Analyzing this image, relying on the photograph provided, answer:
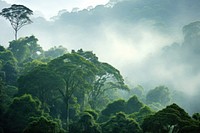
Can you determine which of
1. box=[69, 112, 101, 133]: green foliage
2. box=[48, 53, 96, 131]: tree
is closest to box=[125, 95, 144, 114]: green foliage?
box=[48, 53, 96, 131]: tree

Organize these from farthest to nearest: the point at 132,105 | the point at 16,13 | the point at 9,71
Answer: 1. the point at 16,13
2. the point at 9,71
3. the point at 132,105

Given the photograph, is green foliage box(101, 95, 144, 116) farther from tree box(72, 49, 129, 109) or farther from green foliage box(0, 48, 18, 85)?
green foliage box(0, 48, 18, 85)

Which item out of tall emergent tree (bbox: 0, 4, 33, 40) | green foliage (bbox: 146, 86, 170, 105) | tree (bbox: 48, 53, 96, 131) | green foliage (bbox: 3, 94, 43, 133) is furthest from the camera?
green foliage (bbox: 146, 86, 170, 105)

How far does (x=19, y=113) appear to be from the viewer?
4644cm

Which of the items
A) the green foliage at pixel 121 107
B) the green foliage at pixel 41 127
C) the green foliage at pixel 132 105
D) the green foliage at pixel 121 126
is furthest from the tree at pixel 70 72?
the green foliage at pixel 41 127

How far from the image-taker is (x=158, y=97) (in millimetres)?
106812

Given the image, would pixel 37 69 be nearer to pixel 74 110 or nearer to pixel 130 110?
pixel 74 110

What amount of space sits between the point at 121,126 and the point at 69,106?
59.1 feet

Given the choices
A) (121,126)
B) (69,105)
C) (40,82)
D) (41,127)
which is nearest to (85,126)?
(121,126)

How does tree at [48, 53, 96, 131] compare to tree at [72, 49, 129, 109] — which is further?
tree at [72, 49, 129, 109]

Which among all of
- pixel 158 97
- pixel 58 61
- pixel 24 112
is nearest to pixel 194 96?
pixel 158 97

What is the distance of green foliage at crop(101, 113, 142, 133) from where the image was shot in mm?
43647

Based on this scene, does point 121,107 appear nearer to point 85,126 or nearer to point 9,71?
point 85,126

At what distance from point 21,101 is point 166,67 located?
389 feet
